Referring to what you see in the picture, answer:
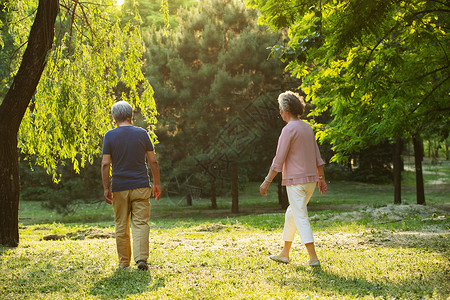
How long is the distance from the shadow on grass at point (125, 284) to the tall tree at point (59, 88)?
3.70 meters

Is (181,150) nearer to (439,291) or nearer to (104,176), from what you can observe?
(104,176)

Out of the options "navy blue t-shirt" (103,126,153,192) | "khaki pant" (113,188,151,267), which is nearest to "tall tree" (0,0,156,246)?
"navy blue t-shirt" (103,126,153,192)

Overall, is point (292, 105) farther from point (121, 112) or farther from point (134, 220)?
point (134, 220)

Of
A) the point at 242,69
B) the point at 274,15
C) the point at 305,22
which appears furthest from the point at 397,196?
the point at 274,15

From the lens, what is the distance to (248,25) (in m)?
23.2

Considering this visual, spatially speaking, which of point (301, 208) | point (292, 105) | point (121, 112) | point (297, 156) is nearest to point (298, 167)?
point (297, 156)

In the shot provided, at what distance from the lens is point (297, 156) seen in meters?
5.50

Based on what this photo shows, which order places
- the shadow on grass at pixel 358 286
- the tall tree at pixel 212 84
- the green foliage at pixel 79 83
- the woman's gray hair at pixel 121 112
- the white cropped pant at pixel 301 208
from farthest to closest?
the tall tree at pixel 212 84 < the green foliage at pixel 79 83 < the woman's gray hair at pixel 121 112 < the white cropped pant at pixel 301 208 < the shadow on grass at pixel 358 286

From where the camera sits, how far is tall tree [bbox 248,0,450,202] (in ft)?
26.0

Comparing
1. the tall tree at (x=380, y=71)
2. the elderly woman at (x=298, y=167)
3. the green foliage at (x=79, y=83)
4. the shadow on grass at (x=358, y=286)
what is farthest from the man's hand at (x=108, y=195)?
the green foliage at (x=79, y=83)

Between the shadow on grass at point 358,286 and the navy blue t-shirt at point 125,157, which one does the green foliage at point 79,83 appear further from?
the shadow on grass at point 358,286

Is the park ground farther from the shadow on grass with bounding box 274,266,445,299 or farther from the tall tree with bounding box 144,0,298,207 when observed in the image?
the tall tree with bounding box 144,0,298,207

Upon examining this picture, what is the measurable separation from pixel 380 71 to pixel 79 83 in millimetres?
6343

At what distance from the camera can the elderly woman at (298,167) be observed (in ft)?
17.7
